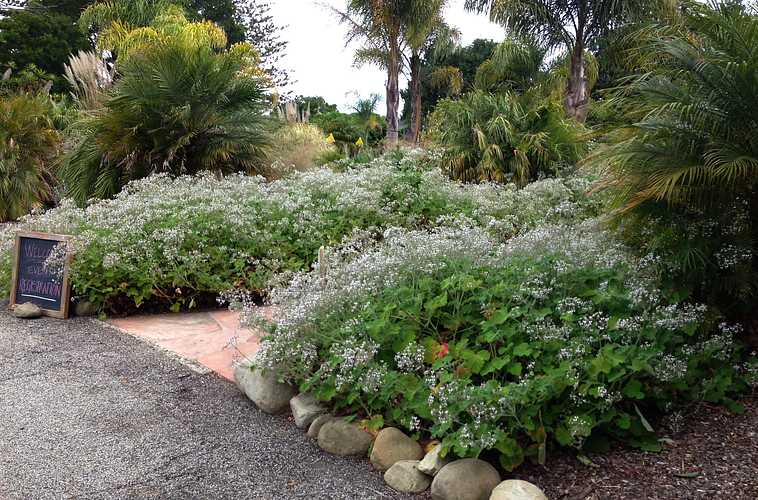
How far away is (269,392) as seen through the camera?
12.2 feet

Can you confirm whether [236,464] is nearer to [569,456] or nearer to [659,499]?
[569,456]

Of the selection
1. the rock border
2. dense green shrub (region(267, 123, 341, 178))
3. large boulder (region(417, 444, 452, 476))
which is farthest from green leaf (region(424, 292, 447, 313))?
dense green shrub (region(267, 123, 341, 178))

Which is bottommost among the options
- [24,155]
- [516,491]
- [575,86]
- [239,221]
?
[516,491]

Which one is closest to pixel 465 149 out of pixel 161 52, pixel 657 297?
pixel 161 52

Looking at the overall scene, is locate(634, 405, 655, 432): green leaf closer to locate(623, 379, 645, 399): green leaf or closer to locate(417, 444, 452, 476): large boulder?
locate(623, 379, 645, 399): green leaf

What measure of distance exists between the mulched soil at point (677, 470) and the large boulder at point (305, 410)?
42.9 inches

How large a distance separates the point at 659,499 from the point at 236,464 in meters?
1.77

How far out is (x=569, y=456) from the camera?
2.97 m

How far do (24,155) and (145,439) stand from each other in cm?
902

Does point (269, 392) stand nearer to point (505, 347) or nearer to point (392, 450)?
point (392, 450)

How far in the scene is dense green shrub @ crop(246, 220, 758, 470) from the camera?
288 centimetres

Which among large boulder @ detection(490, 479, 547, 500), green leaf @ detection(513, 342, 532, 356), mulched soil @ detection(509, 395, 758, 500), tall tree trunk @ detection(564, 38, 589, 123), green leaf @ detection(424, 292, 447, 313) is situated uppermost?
tall tree trunk @ detection(564, 38, 589, 123)

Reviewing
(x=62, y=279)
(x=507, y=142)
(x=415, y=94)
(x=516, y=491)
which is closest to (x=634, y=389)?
(x=516, y=491)

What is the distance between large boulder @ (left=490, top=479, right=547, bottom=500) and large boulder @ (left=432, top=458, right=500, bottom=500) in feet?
0.25
